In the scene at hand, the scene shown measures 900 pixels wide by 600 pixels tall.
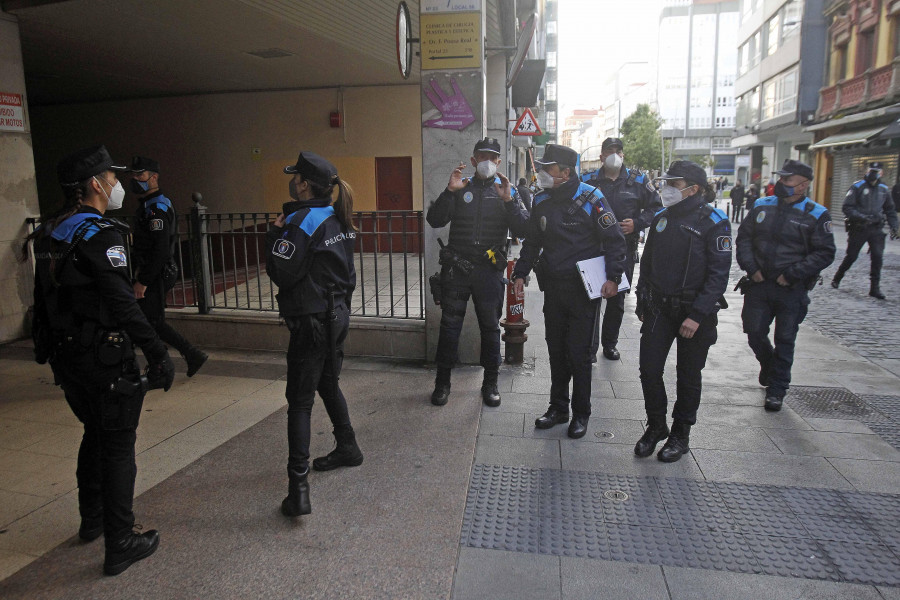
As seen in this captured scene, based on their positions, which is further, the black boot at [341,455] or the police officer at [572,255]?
the police officer at [572,255]

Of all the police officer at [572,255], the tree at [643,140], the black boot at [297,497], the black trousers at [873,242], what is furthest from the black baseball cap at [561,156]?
the tree at [643,140]

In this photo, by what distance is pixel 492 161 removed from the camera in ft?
16.3

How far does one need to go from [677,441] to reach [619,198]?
2995 millimetres

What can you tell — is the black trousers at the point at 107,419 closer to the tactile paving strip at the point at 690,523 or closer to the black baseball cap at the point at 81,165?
the black baseball cap at the point at 81,165

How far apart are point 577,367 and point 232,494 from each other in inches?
97.1

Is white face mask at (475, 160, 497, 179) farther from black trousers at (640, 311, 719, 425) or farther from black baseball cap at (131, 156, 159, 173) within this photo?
black baseball cap at (131, 156, 159, 173)

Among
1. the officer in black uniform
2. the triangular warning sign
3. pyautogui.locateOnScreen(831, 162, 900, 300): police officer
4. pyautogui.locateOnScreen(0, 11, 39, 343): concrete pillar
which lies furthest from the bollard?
the triangular warning sign

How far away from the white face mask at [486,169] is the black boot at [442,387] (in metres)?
1.64

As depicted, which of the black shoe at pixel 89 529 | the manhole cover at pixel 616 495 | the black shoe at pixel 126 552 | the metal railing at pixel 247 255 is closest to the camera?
the black shoe at pixel 126 552

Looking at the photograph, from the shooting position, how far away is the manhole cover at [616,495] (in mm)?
3580

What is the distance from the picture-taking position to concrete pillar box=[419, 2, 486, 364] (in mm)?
5750

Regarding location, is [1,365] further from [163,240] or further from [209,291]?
[163,240]

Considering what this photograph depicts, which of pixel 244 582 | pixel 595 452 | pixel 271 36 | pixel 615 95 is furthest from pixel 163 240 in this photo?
pixel 615 95

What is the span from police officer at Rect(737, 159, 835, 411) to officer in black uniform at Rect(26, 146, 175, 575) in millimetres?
4521
